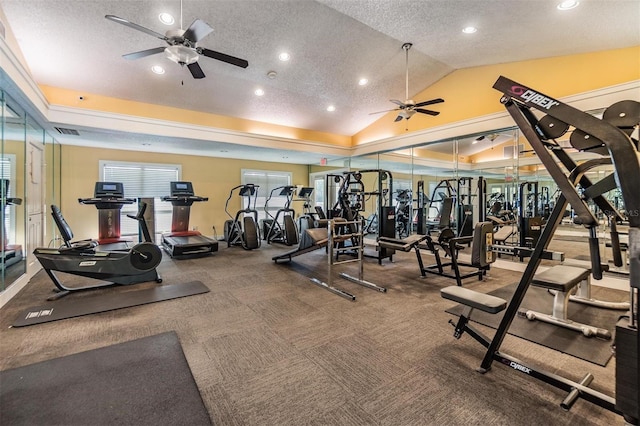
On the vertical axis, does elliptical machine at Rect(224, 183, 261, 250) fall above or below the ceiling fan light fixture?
below

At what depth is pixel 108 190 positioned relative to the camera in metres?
6.15

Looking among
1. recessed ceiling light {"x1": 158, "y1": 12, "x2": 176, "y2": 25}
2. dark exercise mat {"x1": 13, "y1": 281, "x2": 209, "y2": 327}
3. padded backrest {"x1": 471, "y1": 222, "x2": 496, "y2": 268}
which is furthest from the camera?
recessed ceiling light {"x1": 158, "y1": 12, "x2": 176, "y2": 25}

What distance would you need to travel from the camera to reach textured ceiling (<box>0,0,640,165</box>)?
142 inches

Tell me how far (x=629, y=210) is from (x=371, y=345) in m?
1.92

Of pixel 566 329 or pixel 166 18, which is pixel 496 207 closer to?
pixel 566 329

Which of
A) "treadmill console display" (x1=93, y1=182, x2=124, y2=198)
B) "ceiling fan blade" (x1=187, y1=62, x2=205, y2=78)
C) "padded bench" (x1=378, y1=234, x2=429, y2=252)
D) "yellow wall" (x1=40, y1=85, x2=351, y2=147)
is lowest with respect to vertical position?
"padded bench" (x1=378, y1=234, x2=429, y2=252)

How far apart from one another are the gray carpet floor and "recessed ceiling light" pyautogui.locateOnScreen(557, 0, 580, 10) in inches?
140

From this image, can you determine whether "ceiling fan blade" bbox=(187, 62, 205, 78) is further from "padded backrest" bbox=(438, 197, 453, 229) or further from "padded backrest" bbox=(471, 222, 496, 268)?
"padded backrest" bbox=(438, 197, 453, 229)

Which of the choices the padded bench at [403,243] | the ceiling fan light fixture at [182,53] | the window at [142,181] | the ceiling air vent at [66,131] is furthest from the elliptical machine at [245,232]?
the ceiling fan light fixture at [182,53]

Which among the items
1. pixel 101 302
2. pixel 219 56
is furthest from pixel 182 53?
pixel 101 302

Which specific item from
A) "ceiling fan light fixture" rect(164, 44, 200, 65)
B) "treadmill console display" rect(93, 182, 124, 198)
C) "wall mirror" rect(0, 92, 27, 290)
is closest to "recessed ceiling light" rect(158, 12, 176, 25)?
"ceiling fan light fixture" rect(164, 44, 200, 65)

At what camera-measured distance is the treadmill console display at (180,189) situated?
23.0 feet

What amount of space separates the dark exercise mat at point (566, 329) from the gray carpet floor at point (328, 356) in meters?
0.13

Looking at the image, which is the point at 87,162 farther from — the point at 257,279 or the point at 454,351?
the point at 454,351
